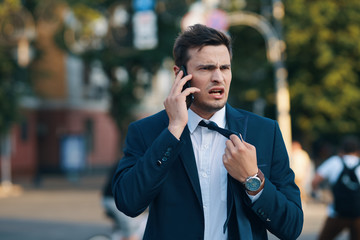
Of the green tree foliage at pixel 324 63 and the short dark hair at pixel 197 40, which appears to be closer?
the short dark hair at pixel 197 40

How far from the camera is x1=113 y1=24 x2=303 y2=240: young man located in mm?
2135

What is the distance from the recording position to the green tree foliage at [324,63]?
2198 cm

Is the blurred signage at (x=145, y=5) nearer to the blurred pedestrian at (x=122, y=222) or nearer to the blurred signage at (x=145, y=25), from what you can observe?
the blurred signage at (x=145, y=25)

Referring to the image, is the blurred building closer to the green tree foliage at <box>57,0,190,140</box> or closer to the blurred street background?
the blurred street background

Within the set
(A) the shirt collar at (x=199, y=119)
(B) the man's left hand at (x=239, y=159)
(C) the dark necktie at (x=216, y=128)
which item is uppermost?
(A) the shirt collar at (x=199, y=119)

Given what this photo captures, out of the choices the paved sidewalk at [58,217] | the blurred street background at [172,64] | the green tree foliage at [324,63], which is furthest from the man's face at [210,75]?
the green tree foliage at [324,63]

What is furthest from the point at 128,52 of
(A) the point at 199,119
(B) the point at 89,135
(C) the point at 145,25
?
(A) the point at 199,119

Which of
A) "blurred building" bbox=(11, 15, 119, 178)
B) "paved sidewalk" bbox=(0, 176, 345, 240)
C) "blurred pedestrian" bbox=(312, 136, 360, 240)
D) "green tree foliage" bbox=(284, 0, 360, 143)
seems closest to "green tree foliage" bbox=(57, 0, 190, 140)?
"paved sidewalk" bbox=(0, 176, 345, 240)

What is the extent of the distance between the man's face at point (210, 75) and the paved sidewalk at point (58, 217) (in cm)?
821

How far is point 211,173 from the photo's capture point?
2262mm

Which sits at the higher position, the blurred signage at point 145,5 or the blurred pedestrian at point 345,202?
the blurred signage at point 145,5

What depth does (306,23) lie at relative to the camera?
22.5 metres

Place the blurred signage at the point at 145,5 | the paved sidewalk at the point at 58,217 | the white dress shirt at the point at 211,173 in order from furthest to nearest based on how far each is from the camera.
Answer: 1. the blurred signage at the point at 145,5
2. the paved sidewalk at the point at 58,217
3. the white dress shirt at the point at 211,173

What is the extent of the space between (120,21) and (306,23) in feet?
28.0
